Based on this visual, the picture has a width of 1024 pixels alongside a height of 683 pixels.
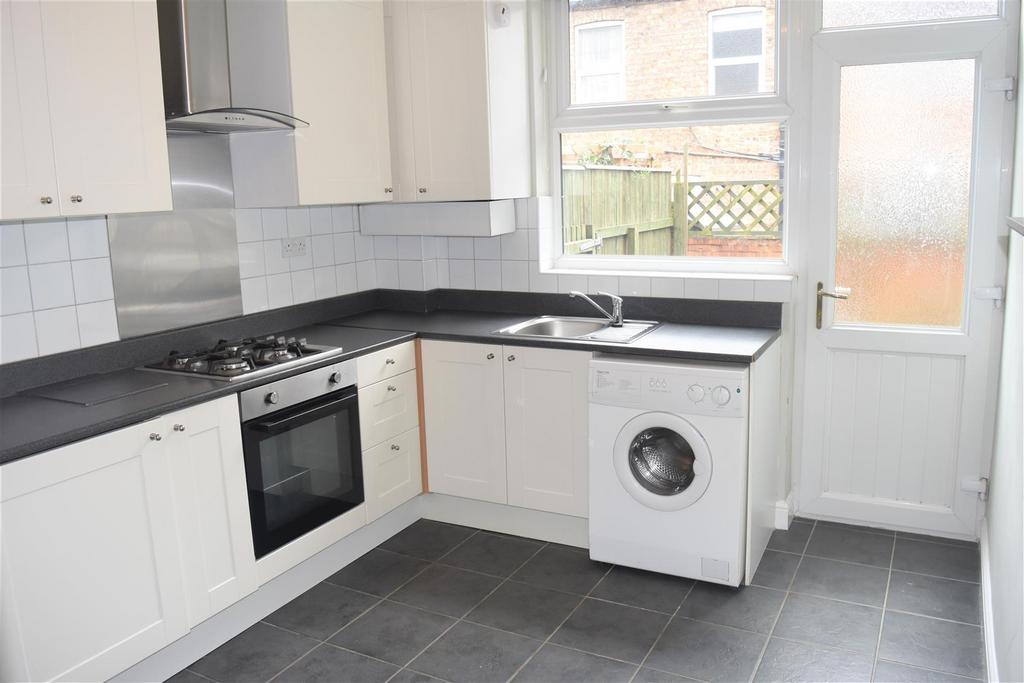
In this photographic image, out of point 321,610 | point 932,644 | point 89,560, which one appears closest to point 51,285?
point 89,560

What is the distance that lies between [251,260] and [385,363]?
2.36 feet

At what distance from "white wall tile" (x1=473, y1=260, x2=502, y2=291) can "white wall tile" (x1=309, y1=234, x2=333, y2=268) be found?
0.69 meters

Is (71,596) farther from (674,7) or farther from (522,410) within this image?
A: (674,7)

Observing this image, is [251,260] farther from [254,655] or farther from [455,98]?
[254,655]

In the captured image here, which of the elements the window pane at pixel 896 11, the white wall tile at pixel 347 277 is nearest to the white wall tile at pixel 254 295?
the white wall tile at pixel 347 277

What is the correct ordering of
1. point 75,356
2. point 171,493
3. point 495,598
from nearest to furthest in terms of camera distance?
point 171,493 < point 75,356 < point 495,598

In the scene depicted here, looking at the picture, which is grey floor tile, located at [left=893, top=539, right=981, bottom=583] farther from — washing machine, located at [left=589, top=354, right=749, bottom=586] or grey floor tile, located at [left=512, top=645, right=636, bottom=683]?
grey floor tile, located at [left=512, top=645, right=636, bottom=683]

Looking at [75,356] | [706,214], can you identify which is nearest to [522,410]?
[706,214]

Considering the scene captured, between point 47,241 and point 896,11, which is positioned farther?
point 896,11

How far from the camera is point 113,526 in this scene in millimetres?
2270

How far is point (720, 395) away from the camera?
2850mm

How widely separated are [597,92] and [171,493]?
2.47 meters

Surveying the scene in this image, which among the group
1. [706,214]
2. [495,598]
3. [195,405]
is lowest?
[495,598]

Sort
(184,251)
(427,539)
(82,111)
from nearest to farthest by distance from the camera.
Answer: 1. (82,111)
2. (184,251)
3. (427,539)
